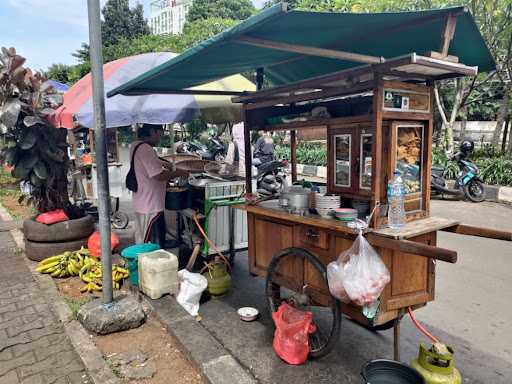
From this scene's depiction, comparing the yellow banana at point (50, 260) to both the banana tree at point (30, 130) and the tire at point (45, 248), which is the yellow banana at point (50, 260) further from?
the banana tree at point (30, 130)

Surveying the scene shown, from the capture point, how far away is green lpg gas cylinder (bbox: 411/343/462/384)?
7.90 ft

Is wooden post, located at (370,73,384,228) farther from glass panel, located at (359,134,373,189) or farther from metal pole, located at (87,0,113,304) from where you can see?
metal pole, located at (87,0,113,304)

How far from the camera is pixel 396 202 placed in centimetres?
271

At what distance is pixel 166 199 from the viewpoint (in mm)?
5145

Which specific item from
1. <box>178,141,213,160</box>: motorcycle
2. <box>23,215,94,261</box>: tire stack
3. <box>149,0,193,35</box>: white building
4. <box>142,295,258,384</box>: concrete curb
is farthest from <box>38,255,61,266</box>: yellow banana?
<box>149,0,193,35</box>: white building

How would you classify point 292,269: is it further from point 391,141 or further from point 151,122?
point 151,122

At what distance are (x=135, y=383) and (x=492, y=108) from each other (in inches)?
970

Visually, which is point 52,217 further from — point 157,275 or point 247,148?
point 247,148

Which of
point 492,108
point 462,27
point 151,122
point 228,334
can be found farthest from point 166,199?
point 492,108

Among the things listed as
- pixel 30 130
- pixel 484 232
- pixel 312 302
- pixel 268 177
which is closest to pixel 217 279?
pixel 312 302

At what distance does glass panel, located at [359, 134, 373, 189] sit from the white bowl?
5.15 feet

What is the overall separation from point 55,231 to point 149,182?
1435 millimetres

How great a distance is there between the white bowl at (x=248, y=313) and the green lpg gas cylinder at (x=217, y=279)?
0.46 meters

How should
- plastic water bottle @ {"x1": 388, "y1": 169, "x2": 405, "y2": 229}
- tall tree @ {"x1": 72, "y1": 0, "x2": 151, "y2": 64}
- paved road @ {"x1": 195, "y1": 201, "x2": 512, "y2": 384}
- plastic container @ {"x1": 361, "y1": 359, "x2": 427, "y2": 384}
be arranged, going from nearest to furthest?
plastic container @ {"x1": 361, "y1": 359, "x2": 427, "y2": 384}, plastic water bottle @ {"x1": 388, "y1": 169, "x2": 405, "y2": 229}, paved road @ {"x1": 195, "y1": 201, "x2": 512, "y2": 384}, tall tree @ {"x1": 72, "y1": 0, "x2": 151, "y2": 64}
